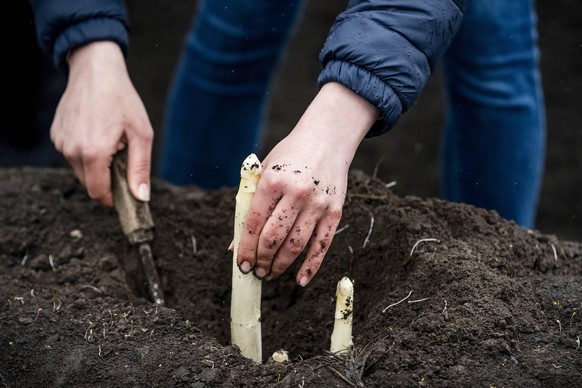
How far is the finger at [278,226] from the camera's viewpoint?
118 centimetres

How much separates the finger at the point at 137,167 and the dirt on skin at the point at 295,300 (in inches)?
5.4

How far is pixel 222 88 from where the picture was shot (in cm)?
234

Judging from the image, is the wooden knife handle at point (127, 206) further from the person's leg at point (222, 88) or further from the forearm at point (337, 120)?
the person's leg at point (222, 88)

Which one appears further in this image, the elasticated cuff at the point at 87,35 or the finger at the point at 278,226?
the elasticated cuff at the point at 87,35

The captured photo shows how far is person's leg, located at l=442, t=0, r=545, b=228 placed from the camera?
1.84m

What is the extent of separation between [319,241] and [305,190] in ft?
0.37

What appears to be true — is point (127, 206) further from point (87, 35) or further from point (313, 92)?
point (313, 92)

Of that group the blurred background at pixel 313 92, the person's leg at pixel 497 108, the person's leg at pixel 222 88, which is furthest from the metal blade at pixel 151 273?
the blurred background at pixel 313 92

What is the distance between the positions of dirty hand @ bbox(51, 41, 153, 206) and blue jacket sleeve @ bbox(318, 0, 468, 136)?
0.48 meters

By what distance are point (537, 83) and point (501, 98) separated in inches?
5.1

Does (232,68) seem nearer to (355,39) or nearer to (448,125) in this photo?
(448,125)

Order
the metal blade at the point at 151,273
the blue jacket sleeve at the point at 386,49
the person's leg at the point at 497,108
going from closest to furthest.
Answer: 1. the blue jacket sleeve at the point at 386,49
2. the metal blade at the point at 151,273
3. the person's leg at the point at 497,108

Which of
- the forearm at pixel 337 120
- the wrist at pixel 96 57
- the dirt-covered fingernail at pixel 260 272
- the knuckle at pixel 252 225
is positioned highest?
the forearm at pixel 337 120

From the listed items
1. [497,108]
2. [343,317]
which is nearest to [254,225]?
[343,317]
